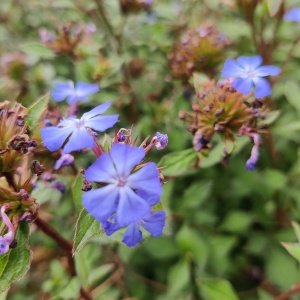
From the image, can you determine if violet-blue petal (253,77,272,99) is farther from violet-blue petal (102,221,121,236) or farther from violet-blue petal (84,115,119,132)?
violet-blue petal (102,221,121,236)

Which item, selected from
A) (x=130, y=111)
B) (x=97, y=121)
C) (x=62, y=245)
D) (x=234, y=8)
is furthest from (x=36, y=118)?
(x=234, y=8)

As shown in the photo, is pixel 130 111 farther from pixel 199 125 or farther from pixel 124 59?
pixel 199 125

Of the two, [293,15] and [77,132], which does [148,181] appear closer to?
[77,132]

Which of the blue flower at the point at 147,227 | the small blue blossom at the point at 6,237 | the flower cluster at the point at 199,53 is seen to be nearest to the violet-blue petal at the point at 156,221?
the blue flower at the point at 147,227

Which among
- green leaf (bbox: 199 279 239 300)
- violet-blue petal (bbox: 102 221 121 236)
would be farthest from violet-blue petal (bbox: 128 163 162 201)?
green leaf (bbox: 199 279 239 300)

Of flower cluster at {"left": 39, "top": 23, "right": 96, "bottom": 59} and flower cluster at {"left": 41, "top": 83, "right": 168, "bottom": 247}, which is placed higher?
flower cluster at {"left": 41, "top": 83, "right": 168, "bottom": 247}

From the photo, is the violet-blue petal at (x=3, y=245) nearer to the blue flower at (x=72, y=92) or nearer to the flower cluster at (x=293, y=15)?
the blue flower at (x=72, y=92)
